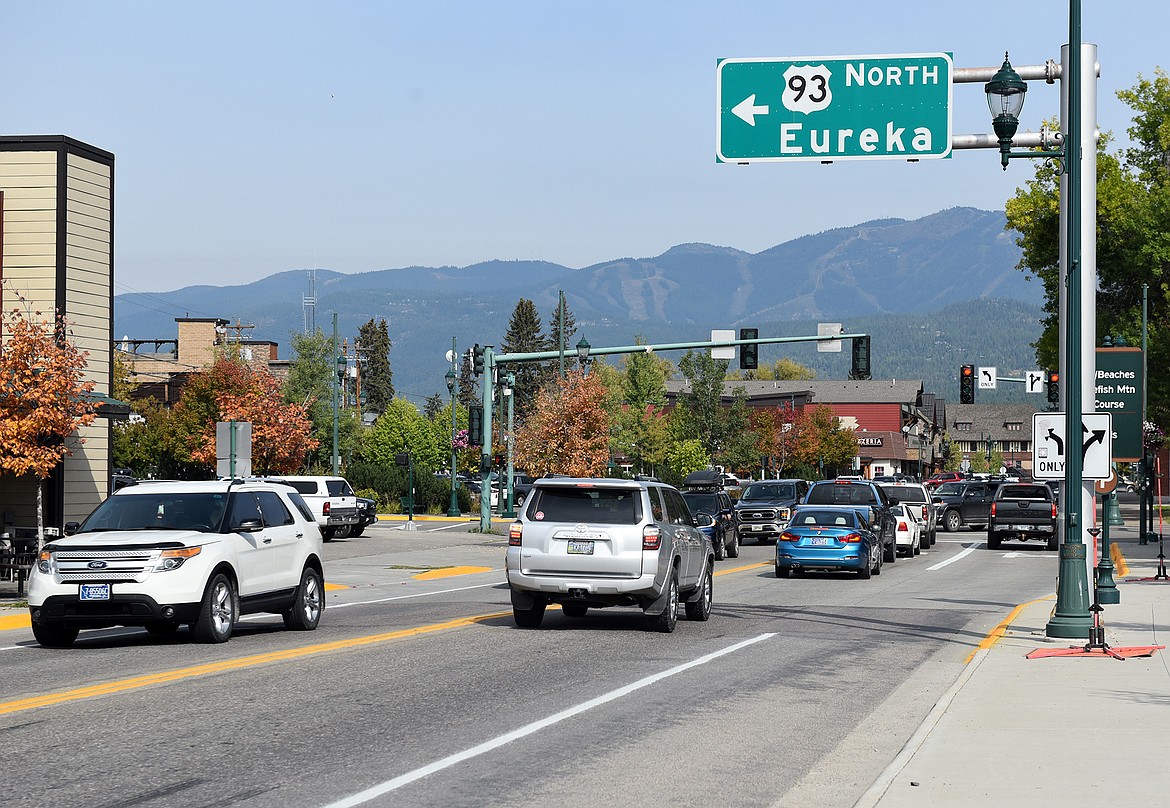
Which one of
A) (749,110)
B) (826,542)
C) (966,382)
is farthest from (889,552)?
(966,382)

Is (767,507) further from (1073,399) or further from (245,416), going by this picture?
(1073,399)

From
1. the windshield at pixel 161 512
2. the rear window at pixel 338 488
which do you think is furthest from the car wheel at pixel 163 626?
the rear window at pixel 338 488

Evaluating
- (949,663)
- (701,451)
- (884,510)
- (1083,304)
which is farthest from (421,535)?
(701,451)

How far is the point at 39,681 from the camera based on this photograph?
1312 centimetres

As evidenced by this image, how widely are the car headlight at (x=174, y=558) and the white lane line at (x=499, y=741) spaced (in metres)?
5.42

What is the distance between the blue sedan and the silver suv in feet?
37.4

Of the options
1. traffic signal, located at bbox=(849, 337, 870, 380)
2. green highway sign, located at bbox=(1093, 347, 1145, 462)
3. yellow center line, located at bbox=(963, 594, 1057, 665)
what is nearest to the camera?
yellow center line, located at bbox=(963, 594, 1057, 665)

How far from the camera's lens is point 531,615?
18609 millimetres

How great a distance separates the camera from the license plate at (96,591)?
1556 cm

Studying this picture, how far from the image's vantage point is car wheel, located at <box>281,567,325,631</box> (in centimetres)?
1830

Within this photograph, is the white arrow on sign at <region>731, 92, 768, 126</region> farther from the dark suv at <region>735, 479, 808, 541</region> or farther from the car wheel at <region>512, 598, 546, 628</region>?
the dark suv at <region>735, 479, 808, 541</region>

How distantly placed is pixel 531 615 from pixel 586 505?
163 cm

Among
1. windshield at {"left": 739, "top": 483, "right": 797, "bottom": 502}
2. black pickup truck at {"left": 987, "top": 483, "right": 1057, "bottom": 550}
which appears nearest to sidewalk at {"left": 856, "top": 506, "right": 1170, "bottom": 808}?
black pickup truck at {"left": 987, "top": 483, "right": 1057, "bottom": 550}

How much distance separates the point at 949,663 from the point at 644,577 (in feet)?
12.8
